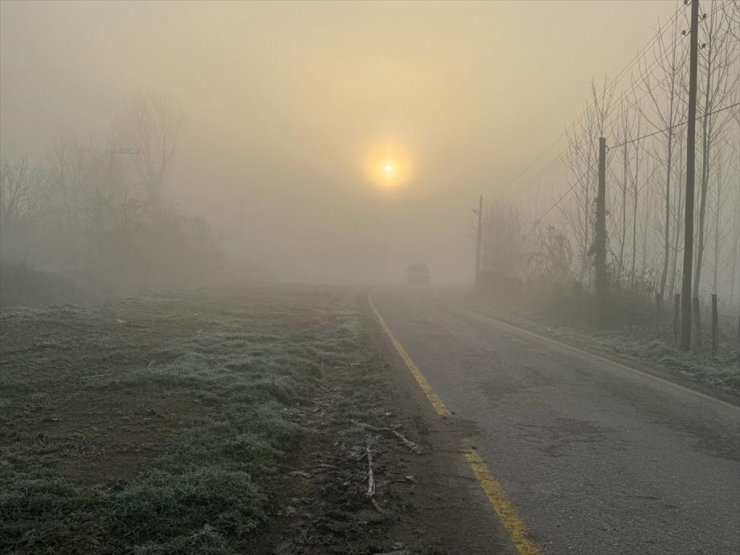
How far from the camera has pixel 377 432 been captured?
5.88 meters

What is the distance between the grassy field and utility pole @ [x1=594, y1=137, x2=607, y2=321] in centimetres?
1145

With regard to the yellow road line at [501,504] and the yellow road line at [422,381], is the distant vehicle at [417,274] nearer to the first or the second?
the yellow road line at [422,381]

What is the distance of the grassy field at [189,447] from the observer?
3451mm

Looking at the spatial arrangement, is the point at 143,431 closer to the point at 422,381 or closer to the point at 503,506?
the point at 503,506

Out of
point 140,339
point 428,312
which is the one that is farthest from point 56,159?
point 140,339

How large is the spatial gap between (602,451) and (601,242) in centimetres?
1515

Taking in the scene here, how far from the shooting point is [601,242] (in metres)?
19.3

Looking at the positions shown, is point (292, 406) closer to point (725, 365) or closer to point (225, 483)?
point (225, 483)

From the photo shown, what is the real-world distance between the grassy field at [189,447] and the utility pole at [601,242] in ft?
37.6

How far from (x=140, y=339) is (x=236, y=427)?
565 centimetres

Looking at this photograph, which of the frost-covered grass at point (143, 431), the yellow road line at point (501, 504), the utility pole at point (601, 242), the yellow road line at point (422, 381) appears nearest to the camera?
the frost-covered grass at point (143, 431)

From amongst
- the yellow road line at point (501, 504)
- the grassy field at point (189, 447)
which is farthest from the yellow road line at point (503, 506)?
the grassy field at point (189, 447)

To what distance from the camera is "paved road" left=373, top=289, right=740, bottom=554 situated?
3.80 metres

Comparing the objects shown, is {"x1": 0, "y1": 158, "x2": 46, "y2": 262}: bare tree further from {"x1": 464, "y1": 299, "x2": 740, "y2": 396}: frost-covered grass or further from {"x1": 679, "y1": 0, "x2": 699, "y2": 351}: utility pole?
{"x1": 679, "y1": 0, "x2": 699, "y2": 351}: utility pole
